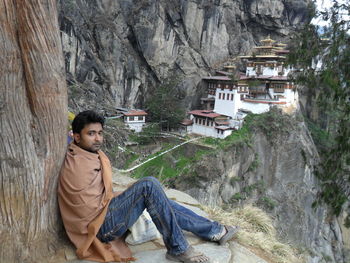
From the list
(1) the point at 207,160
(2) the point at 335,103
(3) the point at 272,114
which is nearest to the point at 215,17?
(3) the point at 272,114

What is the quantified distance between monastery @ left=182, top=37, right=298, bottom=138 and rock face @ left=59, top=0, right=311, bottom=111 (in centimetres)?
257

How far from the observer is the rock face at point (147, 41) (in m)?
23.4

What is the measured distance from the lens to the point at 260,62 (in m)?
29.3

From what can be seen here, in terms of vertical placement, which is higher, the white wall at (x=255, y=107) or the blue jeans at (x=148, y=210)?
the blue jeans at (x=148, y=210)

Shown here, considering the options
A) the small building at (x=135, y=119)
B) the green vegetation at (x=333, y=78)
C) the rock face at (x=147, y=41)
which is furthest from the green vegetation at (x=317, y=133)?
the green vegetation at (x=333, y=78)

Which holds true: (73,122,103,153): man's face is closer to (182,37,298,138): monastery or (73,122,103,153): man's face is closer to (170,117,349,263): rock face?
(170,117,349,263): rock face

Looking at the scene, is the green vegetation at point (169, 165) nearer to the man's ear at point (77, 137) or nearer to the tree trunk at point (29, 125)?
the man's ear at point (77, 137)

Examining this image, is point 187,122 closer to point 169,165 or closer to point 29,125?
point 169,165

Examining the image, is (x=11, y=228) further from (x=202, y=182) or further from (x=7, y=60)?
(x=202, y=182)

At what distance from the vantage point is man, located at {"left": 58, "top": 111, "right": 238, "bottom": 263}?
8.09ft

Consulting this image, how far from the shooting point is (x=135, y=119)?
24.8m

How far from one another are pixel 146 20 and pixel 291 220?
18.7 m

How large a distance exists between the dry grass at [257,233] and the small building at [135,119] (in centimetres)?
2025

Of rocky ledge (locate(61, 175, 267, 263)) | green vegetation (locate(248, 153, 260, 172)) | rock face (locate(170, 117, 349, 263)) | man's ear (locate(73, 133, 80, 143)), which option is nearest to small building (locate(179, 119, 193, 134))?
rock face (locate(170, 117, 349, 263))
